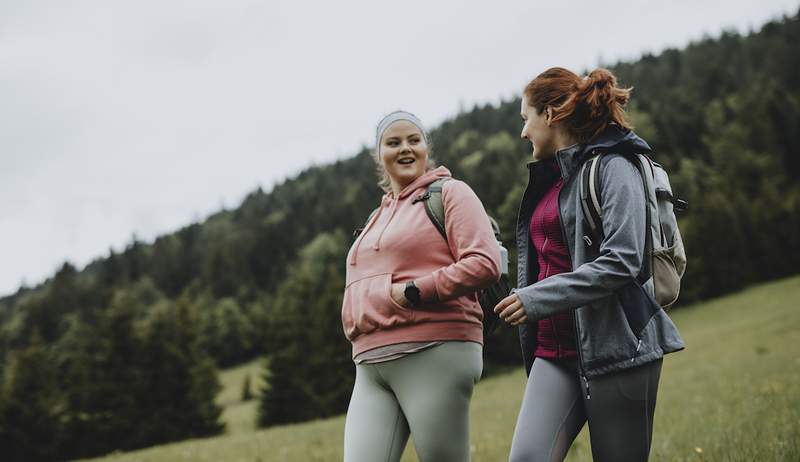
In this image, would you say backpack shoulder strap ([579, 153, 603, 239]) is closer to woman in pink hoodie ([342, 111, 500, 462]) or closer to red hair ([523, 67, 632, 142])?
red hair ([523, 67, 632, 142])

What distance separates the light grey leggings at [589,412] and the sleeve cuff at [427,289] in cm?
65

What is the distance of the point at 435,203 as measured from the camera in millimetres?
3625

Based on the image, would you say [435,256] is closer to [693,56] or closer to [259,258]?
[259,258]

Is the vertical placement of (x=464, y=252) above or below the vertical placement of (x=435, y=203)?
below

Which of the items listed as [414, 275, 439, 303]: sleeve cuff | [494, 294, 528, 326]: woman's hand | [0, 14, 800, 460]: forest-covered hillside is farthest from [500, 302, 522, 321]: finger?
[0, 14, 800, 460]: forest-covered hillside

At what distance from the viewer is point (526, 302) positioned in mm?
2896

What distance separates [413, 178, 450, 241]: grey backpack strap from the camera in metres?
3.56

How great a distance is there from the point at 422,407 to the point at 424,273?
2.24 feet

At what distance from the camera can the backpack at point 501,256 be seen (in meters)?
3.56

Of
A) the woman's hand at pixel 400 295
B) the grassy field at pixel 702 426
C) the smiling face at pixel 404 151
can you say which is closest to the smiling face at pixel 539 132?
the smiling face at pixel 404 151

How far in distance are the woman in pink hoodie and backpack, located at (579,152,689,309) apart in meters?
0.57

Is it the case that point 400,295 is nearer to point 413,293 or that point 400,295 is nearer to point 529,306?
point 413,293

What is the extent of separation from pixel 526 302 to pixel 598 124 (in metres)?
1.00

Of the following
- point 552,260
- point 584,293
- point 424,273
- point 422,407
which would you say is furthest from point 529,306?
point 422,407
